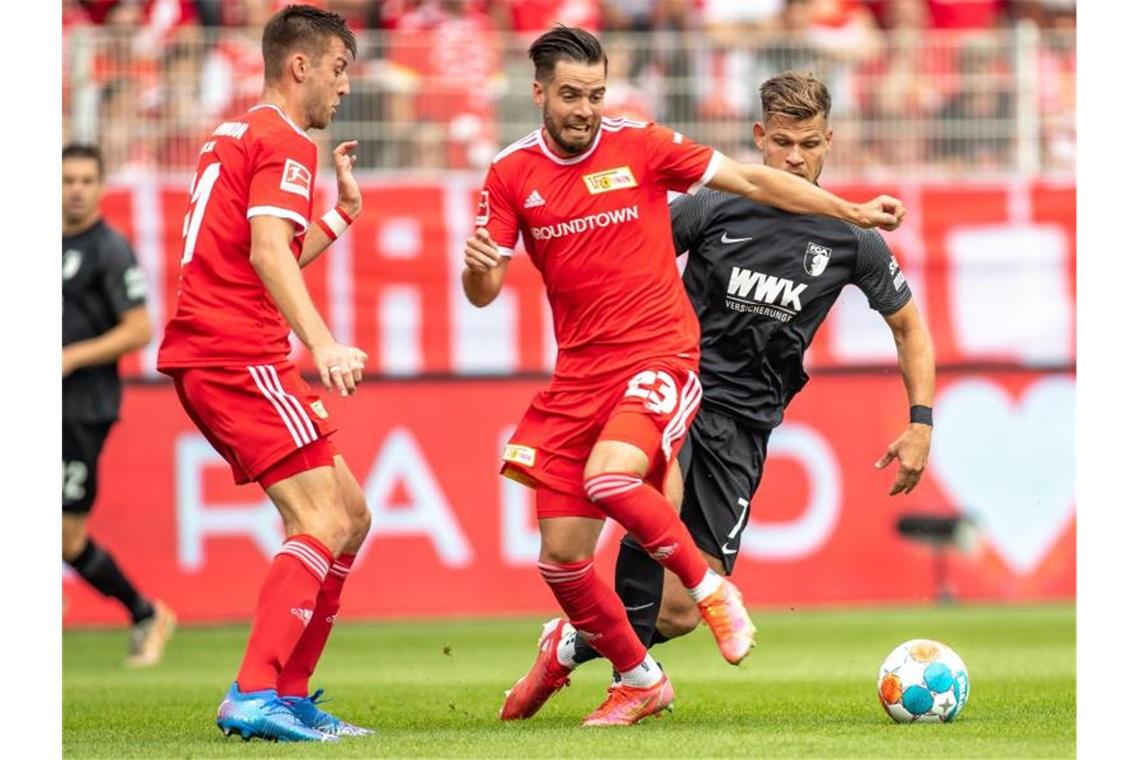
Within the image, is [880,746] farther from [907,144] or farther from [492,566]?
[907,144]

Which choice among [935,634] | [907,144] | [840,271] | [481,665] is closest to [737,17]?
[907,144]

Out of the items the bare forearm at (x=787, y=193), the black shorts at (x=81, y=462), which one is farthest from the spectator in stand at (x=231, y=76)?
the bare forearm at (x=787, y=193)

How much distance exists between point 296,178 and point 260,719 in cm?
192

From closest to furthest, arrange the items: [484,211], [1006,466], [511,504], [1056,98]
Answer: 1. [484,211]
2. [511,504]
3. [1006,466]
4. [1056,98]

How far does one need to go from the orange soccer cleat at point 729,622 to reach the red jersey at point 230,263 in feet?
5.99

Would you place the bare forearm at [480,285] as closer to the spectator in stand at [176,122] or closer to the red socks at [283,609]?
the red socks at [283,609]

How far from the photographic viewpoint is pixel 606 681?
10297mm

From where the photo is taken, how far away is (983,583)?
14.7m

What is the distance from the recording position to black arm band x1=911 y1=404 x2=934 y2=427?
8047 millimetres

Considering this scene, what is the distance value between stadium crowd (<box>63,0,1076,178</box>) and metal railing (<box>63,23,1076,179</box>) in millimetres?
11

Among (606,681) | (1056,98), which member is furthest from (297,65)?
(1056,98)

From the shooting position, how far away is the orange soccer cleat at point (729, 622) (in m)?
6.94

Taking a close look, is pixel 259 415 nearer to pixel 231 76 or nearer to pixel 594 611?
pixel 594 611

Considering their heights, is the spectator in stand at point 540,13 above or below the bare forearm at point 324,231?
above
